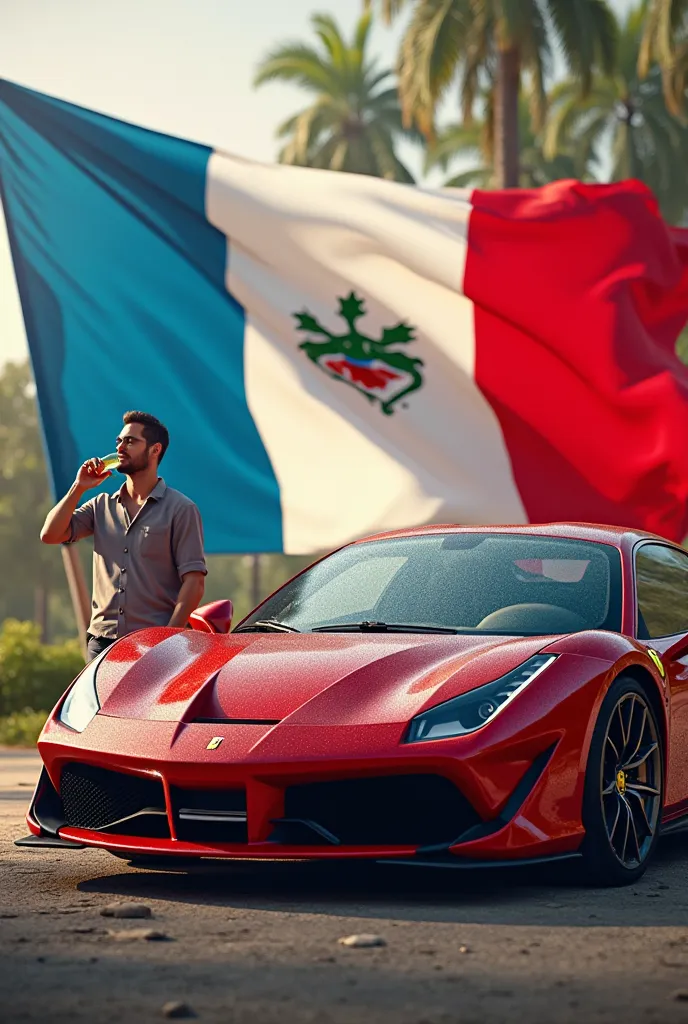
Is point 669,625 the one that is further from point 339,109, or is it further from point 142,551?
point 339,109

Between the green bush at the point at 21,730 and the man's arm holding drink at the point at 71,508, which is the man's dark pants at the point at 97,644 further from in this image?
the green bush at the point at 21,730

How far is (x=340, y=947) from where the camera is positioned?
4238mm

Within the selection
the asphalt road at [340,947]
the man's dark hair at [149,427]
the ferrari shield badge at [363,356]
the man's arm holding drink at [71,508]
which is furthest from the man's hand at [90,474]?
the ferrari shield badge at [363,356]

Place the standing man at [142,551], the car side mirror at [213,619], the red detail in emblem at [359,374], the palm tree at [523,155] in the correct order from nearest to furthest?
the car side mirror at [213,619] → the standing man at [142,551] → the red detail in emblem at [359,374] → the palm tree at [523,155]

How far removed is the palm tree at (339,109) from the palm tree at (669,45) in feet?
55.9

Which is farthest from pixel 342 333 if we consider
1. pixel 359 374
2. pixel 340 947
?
pixel 340 947

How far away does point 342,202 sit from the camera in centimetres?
1256

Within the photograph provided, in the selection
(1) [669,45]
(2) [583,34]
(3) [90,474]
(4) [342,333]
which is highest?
(1) [669,45]

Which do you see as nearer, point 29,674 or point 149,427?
point 149,427

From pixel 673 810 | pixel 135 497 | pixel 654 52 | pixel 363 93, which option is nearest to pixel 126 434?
pixel 135 497

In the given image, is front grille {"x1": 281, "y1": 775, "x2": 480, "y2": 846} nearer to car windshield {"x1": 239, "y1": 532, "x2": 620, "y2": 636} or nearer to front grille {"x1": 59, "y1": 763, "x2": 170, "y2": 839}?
front grille {"x1": 59, "y1": 763, "x2": 170, "y2": 839}

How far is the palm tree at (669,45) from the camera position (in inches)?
1195

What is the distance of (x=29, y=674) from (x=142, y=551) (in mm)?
10831

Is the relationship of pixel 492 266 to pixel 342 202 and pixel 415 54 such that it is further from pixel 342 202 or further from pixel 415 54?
pixel 415 54
